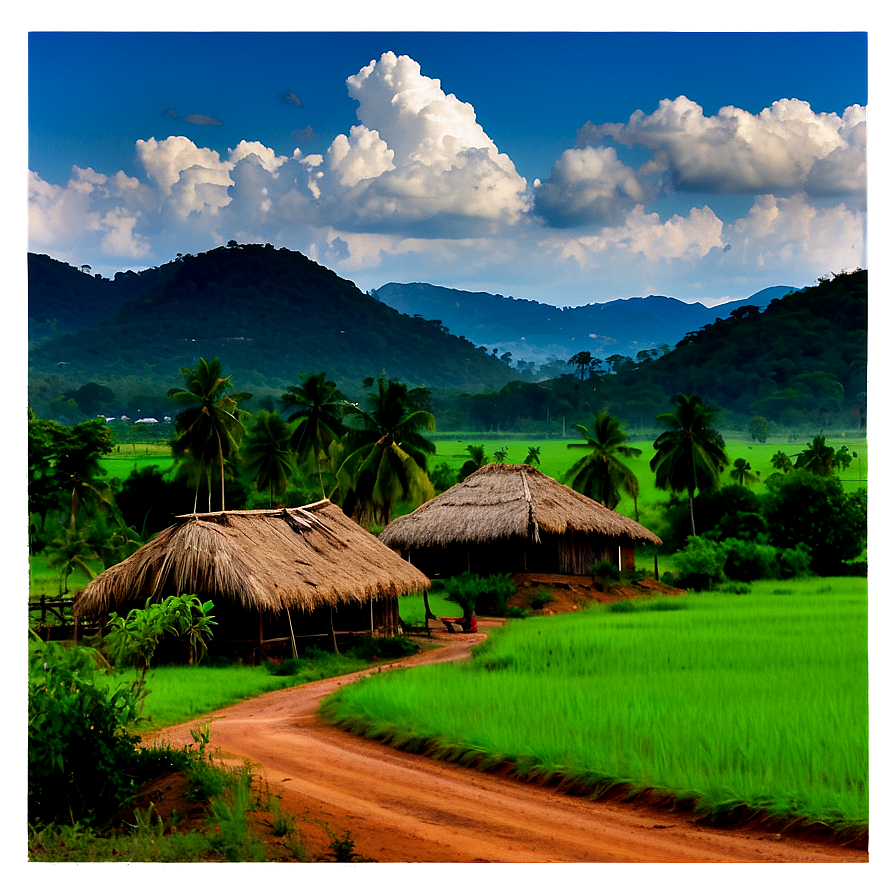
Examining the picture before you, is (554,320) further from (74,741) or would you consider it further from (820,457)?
(74,741)

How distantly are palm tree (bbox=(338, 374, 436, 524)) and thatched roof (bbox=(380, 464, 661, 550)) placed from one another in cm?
96

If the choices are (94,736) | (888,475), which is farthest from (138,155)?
(888,475)

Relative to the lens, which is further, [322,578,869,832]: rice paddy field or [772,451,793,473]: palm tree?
[772,451,793,473]: palm tree

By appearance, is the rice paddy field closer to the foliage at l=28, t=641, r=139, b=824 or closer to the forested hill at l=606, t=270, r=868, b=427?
the foliage at l=28, t=641, r=139, b=824

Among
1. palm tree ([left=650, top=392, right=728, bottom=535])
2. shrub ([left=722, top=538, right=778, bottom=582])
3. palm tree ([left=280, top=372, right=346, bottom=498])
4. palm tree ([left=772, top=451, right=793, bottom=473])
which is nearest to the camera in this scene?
shrub ([left=722, top=538, right=778, bottom=582])

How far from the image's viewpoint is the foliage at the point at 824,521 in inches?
791

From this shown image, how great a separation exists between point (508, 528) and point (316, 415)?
16.7ft

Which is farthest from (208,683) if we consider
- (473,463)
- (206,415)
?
(473,463)

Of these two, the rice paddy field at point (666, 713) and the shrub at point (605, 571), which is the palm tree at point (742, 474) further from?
the rice paddy field at point (666, 713)

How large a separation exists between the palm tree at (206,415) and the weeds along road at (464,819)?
1412 cm

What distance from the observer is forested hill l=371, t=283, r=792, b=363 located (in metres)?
19.0

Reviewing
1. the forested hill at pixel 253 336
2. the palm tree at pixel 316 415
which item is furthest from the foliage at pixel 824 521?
the palm tree at pixel 316 415

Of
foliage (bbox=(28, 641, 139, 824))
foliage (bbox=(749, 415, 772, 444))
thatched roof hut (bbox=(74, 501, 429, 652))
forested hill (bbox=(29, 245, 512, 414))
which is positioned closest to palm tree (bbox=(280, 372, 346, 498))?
forested hill (bbox=(29, 245, 512, 414))

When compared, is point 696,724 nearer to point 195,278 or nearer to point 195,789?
point 195,789
